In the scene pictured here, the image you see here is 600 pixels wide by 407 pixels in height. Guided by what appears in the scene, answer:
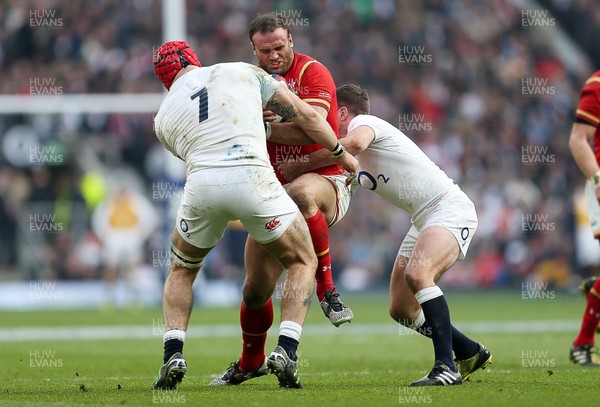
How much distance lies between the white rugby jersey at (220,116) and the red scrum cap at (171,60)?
0.15 meters

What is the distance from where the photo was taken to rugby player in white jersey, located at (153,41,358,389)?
7.70 metres

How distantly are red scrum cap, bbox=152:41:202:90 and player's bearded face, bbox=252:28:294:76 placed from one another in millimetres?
644

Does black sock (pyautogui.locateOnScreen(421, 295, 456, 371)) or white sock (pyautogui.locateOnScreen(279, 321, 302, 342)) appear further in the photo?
black sock (pyautogui.locateOnScreen(421, 295, 456, 371))

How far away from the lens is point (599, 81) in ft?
33.6

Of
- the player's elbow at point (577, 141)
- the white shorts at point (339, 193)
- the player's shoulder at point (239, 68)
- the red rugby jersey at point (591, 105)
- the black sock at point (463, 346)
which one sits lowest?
the black sock at point (463, 346)

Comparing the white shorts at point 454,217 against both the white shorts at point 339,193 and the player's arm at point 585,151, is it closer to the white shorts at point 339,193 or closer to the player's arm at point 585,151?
the white shorts at point 339,193

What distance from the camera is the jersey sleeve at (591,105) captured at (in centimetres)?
1026

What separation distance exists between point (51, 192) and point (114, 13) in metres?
4.73

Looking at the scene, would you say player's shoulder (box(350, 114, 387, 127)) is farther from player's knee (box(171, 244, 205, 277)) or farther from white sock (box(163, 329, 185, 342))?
white sock (box(163, 329, 185, 342))

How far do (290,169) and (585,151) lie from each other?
9.68 feet
